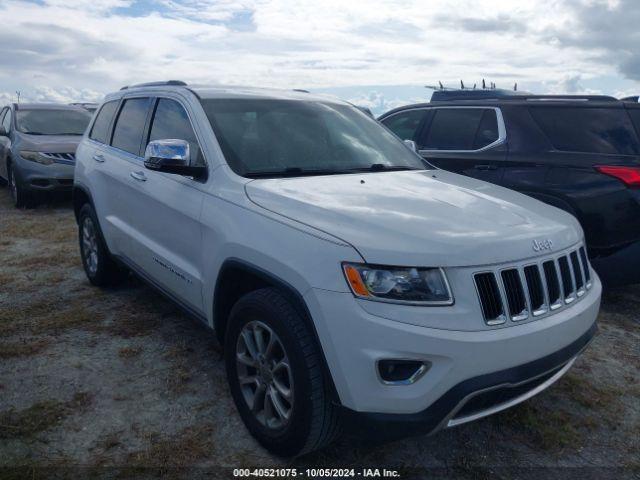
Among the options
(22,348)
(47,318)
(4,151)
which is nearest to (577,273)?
(22,348)

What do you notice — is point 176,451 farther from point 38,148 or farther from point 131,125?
point 38,148

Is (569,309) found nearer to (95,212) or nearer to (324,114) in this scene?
(324,114)

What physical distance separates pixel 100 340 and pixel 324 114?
92.2 inches

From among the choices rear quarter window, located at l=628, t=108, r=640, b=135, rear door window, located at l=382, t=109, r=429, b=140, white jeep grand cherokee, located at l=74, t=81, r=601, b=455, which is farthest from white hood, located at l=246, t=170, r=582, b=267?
rear door window, located at l=382, t=109, r=429, b=140

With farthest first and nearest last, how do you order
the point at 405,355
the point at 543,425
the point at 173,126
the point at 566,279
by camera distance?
the point at 173,126 < the point at 543,425 < the point at 566,279 < the point at 405,355

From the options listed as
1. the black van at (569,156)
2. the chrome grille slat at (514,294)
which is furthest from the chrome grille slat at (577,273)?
the black van at (569,156)

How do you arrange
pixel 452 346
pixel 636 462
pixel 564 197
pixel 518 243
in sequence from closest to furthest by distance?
pixel 452 346
pixel 518 243
pixel 636 462
pixel 564 197

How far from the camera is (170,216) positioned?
3.64 m

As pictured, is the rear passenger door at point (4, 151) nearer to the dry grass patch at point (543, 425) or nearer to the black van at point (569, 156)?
the black van at point (569, 156)

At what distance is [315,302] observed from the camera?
2.40m

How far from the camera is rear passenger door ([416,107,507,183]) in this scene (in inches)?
219

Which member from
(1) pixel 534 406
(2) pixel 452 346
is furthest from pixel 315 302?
(1) pixel 534 406

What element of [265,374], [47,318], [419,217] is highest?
[419,217]

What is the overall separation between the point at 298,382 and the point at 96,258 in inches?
135
